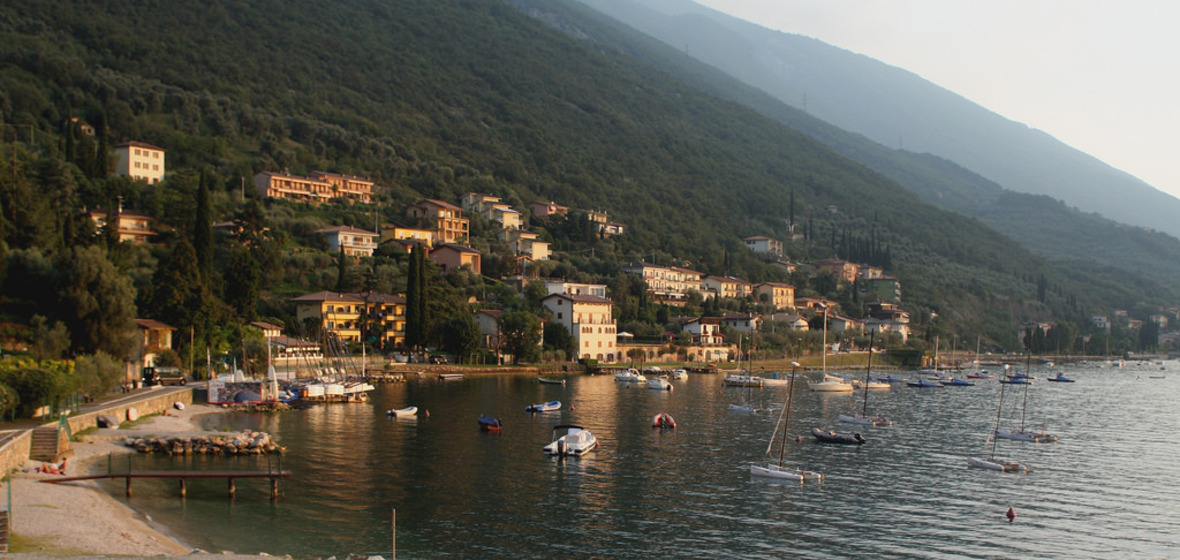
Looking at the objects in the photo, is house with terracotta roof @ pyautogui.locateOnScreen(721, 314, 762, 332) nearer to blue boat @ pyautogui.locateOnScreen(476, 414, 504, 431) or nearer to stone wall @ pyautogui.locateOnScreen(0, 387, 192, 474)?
blue boat @ pyautogui.locateOnScreen(476, 414, 504, 431)

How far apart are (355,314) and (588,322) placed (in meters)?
28.0

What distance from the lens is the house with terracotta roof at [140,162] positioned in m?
110

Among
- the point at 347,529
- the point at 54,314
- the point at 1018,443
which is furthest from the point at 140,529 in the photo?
the point at 1018,443

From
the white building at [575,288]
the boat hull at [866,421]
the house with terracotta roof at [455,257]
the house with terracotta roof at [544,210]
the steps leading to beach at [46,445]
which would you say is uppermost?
the house with terracotta roof at [544,210]

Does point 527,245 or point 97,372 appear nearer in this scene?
point 97,372

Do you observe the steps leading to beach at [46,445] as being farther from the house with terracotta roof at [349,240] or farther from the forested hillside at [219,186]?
the house with terracotta roof at [349,240]

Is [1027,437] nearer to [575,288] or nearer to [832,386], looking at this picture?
[832,386]

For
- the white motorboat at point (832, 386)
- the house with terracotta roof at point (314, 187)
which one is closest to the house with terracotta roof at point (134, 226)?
the house with terracotta roof at point (314, 187)

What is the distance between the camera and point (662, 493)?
115 feet

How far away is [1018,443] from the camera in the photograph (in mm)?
53875

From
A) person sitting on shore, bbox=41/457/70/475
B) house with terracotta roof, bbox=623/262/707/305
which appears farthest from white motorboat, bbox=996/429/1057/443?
house with terracotta roof, bbox=623/262/707/305

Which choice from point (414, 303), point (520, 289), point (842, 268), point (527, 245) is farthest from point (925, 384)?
point (842, 268)

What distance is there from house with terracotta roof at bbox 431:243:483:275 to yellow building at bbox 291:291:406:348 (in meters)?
17.1

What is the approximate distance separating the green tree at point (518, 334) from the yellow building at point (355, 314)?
415 inches
